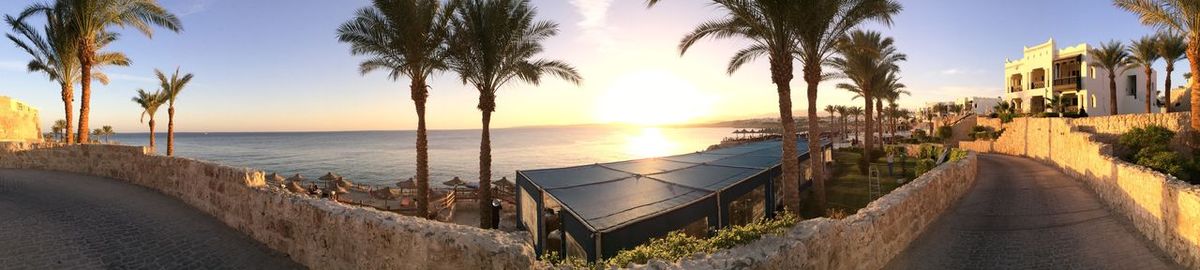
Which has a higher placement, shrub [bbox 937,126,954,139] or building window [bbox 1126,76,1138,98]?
building window [bbox 1126,76,1138,98]

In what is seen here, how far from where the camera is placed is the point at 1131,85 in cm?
4944

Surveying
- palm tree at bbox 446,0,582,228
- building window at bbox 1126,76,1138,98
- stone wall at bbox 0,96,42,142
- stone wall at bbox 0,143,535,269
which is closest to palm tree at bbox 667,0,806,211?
palm tree at bbox 446,0,582,228

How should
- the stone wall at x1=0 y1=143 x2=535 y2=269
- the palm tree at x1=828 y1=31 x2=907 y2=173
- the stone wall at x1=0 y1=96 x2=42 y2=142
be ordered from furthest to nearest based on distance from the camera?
the stone wall at x1=0 y1=96 x2=42 y2=142 → the palm tree at x1=828 y1=31 x2=907 y2=173 → the stone wall at x1=0 y1=143 x2=535 y2=269

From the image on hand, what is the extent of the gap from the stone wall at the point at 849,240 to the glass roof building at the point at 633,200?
356 centimetres

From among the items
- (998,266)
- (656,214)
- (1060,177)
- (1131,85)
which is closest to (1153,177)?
(998,266)

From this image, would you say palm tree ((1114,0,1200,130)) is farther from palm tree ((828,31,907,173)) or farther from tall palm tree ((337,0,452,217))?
tall palm tree ((337,0,452,217))

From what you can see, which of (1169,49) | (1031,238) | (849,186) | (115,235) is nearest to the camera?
(115,235)

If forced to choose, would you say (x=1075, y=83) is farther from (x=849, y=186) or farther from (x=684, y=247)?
(x=684, y=247)

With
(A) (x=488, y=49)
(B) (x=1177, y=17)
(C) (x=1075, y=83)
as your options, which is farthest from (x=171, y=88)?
(C) (x=1075, y=83)

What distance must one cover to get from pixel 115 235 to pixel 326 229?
494 cm

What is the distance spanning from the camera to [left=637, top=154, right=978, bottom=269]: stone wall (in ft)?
17.6

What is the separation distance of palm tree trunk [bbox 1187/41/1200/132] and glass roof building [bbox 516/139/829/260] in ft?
59.5

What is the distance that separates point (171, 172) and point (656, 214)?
12.1 metres

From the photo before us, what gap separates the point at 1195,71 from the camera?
64.8 feet
